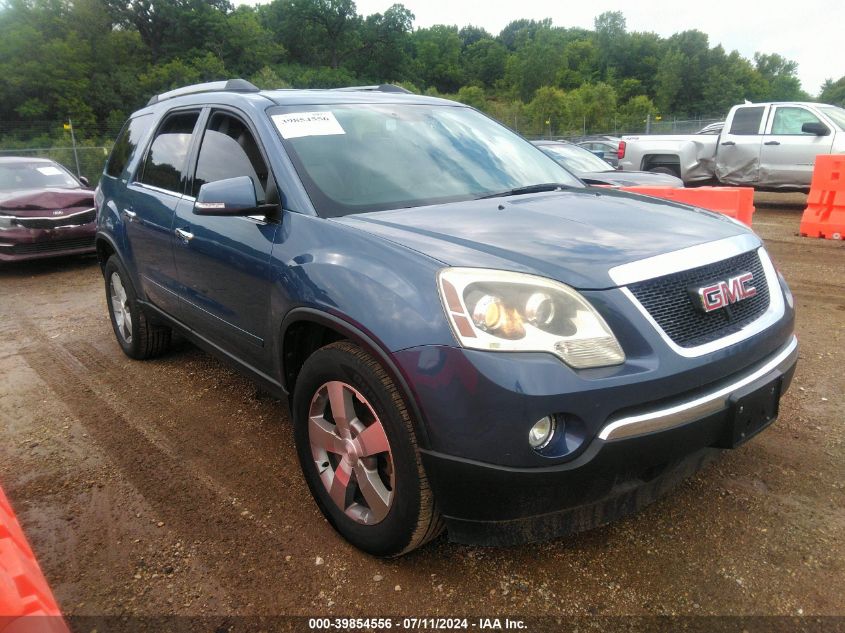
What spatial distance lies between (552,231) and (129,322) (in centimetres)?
363

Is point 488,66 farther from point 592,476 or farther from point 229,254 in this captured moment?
point 592,476

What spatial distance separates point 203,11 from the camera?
6769cm

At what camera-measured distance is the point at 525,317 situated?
1.91m

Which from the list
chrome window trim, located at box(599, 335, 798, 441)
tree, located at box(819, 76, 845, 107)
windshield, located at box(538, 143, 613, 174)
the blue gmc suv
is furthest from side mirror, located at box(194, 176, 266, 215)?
tree, located at box(819, 76, 845, 107)

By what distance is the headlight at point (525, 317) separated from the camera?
1875 mm

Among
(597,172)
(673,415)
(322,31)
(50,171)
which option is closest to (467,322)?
(673,415)

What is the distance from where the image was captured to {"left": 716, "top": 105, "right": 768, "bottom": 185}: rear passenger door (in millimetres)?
11586

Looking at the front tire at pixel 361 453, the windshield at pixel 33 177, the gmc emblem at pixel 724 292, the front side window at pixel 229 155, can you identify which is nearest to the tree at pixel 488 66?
the windshield at pixel 33 177

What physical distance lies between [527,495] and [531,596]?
53 cm

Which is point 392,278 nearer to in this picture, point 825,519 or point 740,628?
point 740,628

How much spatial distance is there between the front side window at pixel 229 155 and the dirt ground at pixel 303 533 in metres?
1.39

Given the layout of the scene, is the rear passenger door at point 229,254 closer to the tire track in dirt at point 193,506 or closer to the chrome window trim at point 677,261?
the tire track in dirt at point 193,506

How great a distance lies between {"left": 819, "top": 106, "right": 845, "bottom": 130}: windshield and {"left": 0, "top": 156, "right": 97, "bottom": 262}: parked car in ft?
39.0

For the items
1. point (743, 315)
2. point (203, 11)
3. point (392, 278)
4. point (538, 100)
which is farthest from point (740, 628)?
point (203, 11)
